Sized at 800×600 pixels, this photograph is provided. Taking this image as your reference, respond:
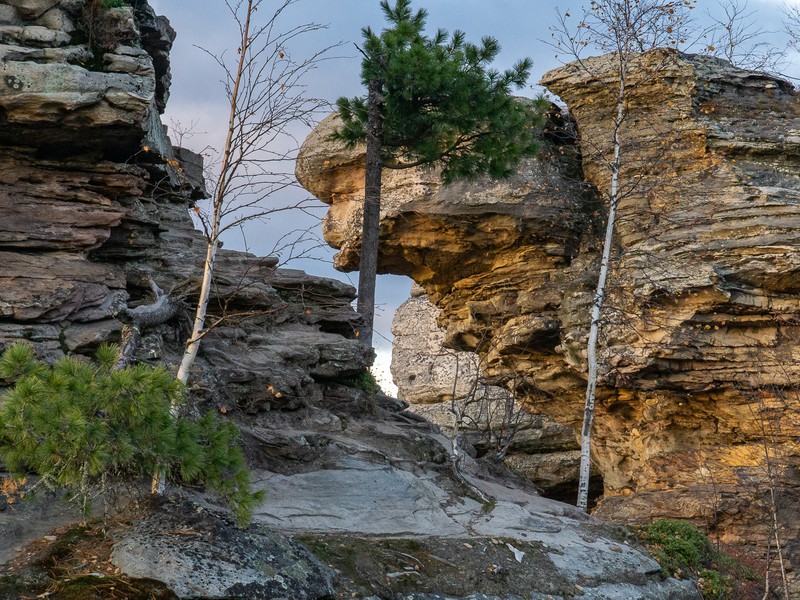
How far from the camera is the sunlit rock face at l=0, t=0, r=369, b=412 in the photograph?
1090 cm

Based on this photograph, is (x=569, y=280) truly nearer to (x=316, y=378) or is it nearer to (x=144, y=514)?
(x=316, y=378)

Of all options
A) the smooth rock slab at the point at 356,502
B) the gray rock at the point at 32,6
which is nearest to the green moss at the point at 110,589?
the smooth rock slab at the point at 356,502

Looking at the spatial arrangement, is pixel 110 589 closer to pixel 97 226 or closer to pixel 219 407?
pixel 219 407

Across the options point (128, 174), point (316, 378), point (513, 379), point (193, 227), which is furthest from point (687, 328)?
point (128, 174)

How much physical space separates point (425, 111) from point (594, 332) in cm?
582

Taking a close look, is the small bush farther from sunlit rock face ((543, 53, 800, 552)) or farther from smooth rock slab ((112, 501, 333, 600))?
smooth rock slab ((112, 501, 333, 600))

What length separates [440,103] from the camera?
53.4 feet

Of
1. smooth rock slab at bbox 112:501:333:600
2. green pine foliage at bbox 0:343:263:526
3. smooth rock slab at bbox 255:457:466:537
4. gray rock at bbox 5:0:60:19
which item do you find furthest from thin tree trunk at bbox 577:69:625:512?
gray rock at bbox 5:0:60:19

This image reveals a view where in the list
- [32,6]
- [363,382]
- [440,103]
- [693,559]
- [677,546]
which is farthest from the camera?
[440,103]

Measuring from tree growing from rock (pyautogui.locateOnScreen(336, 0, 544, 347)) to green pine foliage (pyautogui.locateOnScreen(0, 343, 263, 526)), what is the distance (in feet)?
27.0

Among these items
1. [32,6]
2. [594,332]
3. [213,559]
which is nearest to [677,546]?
[594,332]

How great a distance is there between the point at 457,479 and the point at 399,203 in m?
9.32

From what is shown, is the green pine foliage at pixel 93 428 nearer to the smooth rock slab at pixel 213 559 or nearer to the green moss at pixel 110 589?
the smooth rock slab at pixel 213 559

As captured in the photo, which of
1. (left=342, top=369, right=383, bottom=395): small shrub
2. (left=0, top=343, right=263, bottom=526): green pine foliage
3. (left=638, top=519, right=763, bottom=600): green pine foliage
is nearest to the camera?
(left=0, top=343, right=263, bottom=526): green pine foliage
